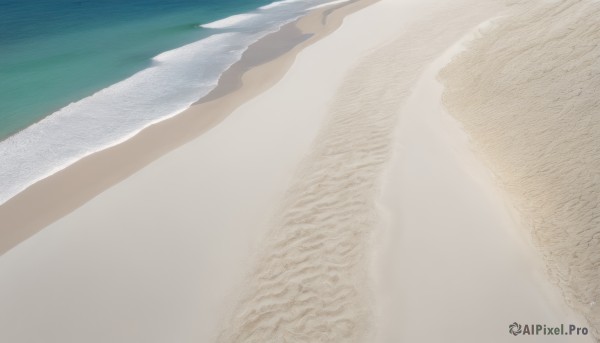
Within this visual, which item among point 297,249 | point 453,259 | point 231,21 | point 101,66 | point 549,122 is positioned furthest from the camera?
point 231,21

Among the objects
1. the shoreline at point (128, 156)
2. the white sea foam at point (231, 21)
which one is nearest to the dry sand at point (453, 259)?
the shoreline at point (128, 156)

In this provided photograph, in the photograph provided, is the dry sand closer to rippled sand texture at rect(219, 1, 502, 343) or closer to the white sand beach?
the white sand beach

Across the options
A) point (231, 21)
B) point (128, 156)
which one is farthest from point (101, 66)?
point (231, 21)

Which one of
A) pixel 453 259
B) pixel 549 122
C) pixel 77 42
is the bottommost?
pixel 453 259

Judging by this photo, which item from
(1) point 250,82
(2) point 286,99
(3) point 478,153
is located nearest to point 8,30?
(1) point 250,82

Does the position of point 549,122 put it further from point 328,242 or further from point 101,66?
point 101,66

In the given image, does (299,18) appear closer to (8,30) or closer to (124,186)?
(8,30)
